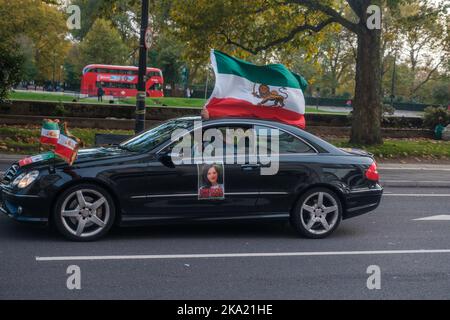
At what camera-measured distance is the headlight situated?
6.90 metres

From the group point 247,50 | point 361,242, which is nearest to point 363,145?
point 247,50

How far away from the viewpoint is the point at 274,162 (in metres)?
7.72

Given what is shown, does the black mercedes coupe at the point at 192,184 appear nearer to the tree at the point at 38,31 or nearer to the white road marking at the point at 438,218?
the white road marking at the point at 438,218

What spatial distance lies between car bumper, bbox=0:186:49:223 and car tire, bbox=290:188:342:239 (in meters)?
3.03

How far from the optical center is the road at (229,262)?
5.66 meters

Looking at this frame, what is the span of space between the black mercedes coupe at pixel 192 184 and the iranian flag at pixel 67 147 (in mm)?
97

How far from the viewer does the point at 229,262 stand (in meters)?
6.71

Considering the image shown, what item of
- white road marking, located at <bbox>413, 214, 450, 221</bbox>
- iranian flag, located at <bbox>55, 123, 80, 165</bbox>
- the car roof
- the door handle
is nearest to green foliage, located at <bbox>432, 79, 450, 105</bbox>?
white road marking, located at <bbox>413, 214, 450, 221</bbox>

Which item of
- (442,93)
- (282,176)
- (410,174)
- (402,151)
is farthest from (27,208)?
(442,93)

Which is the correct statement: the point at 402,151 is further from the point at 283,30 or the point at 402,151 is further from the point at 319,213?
the point at 319,213

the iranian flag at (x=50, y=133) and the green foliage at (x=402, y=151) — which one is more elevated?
the iranian flag at (x=50, y=133)

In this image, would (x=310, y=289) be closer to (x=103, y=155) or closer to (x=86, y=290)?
(x=86, y=290)

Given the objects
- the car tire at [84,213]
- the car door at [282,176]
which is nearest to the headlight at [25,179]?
Result: the car tire at [84,213]
